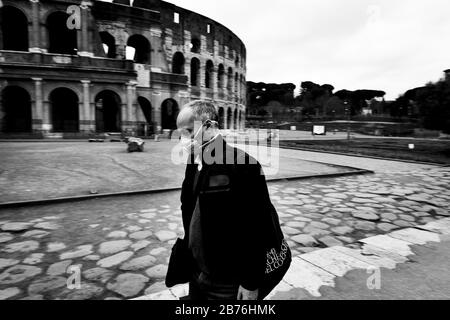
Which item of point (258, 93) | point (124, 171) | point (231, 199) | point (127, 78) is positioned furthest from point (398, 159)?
point (258, 93)

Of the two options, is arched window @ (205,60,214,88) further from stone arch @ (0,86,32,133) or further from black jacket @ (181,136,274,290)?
black jacket @ (181,136,274,290)

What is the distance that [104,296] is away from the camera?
2457 millimetres

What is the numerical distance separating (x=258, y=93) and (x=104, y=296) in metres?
94.5

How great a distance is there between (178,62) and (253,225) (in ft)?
97.4

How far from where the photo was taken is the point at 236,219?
5.16ft

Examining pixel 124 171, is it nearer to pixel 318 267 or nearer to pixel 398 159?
pixel 318 267

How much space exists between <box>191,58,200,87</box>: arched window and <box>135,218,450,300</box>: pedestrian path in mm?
27645

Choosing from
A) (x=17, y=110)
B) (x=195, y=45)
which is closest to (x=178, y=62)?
(x=195, y=45)

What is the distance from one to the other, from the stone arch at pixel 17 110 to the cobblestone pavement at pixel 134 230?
65.3 feet

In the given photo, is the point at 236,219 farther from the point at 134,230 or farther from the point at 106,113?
the point at 106,113

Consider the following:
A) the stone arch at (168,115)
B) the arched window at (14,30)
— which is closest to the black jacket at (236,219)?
the stone arch at (168,115)

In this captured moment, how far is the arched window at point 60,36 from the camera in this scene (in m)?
22.0

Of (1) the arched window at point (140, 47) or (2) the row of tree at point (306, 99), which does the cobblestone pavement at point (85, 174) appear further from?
(2) the row of tree at point (306, 99)
